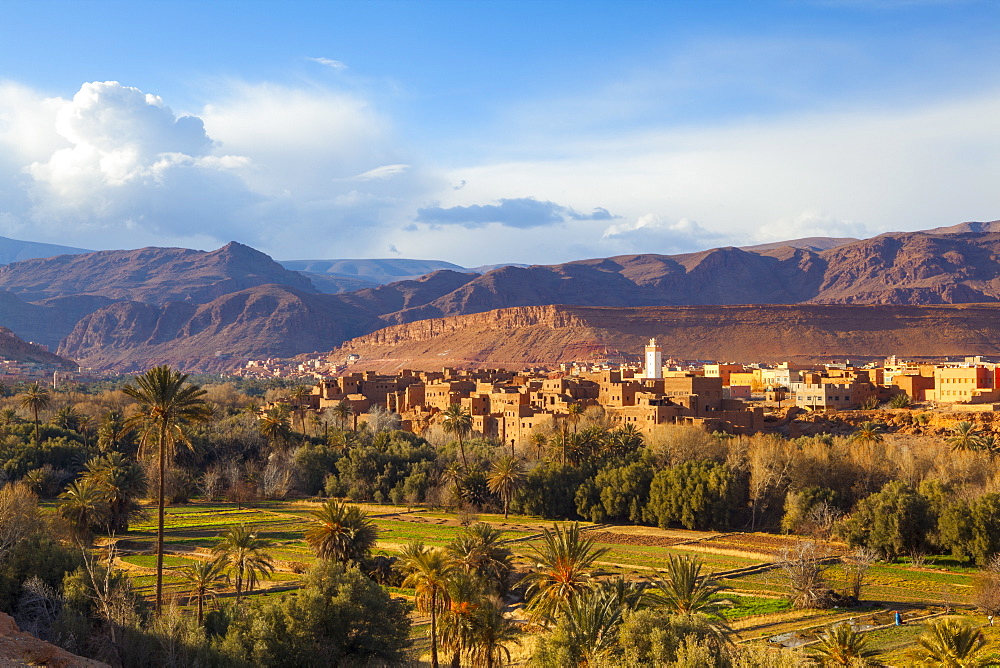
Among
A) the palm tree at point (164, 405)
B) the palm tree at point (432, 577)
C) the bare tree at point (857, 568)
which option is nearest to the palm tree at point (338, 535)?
the palm tree at point (164, 405)

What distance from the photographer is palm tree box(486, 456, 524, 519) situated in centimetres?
5294

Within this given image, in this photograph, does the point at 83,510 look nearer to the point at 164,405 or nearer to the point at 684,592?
the point at 164,405

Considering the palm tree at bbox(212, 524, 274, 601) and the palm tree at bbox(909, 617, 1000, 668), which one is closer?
the palm tree at bbox(909, 617, 1000, 668)

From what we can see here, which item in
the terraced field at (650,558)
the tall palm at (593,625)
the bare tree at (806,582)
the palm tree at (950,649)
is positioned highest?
the tall palm at (593,625)

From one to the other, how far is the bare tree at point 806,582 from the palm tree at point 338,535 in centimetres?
1546

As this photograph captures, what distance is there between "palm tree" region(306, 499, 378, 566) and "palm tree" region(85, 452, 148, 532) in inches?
624

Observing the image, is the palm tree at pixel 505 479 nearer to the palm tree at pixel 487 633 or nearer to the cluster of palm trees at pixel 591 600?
the cluster of palm trees at pixel 591 600

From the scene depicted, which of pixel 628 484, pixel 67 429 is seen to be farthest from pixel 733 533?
pixel 67 429

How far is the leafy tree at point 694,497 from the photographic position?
50562 millimetres

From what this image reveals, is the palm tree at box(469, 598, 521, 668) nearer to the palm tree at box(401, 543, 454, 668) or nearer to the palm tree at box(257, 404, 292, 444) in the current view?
the palm tree at box(401, 543, 454, 668)

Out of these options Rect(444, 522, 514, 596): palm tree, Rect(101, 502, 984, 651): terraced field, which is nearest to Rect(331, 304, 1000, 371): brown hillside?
Rect(101, 502, 984, 651): terraced field

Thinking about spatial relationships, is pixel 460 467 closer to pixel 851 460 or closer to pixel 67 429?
pixel 851 460

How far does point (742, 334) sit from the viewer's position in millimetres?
172125

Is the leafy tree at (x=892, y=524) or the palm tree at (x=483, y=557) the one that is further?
the leafy tree at (x=892, y=524)
